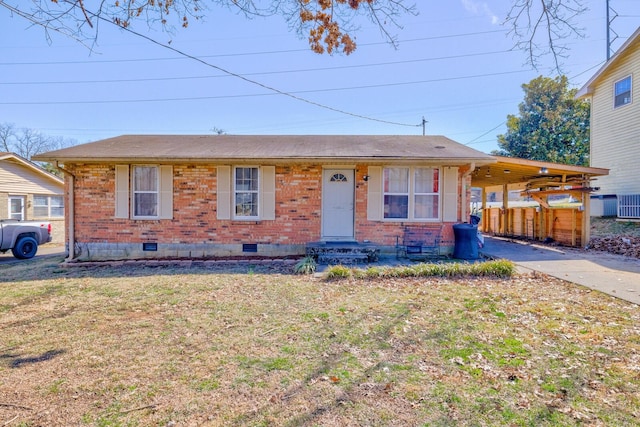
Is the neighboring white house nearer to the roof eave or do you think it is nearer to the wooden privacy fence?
the wooden privacy fence

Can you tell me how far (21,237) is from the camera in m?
10.4

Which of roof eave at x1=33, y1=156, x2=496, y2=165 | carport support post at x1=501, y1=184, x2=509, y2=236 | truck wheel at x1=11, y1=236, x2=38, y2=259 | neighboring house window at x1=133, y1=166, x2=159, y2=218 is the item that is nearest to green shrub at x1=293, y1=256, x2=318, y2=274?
roof eave at x1=33, y1=156, x2=496, y2=165

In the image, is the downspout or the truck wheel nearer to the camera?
the downspout

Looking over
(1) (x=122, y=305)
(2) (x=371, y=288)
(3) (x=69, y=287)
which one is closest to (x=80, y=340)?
(1) (x=122, y=305)

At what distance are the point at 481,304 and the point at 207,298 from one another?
4462mm

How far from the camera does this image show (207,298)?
5555 millimetres

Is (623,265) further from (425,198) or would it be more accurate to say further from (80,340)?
(80,340)

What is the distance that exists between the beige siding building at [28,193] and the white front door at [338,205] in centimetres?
1444

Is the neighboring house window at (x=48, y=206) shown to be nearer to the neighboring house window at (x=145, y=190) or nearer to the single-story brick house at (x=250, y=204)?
the single-story brick house at (x=250, y=204)

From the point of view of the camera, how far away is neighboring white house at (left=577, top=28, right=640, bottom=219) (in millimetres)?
12930

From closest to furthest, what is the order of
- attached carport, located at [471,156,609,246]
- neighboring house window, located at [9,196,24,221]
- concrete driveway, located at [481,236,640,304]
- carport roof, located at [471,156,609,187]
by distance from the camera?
concrete driveway, located at [481,236,640,304] → carport roof, located at [471,156,609,187] → attached carport, located at [471,156,609,246] → neighboring house window, located at [9,196,24,221]

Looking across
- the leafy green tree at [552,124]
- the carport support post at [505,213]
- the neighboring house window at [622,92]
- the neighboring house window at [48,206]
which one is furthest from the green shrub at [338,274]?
the leafy green tree at [552,124]

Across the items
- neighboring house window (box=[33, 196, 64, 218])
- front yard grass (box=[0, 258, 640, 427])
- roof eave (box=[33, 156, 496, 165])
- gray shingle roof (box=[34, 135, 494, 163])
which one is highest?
gray shingle roof (box=[34, 135, 494, 163])

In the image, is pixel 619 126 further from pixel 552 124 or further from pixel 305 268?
pixel 305 268
